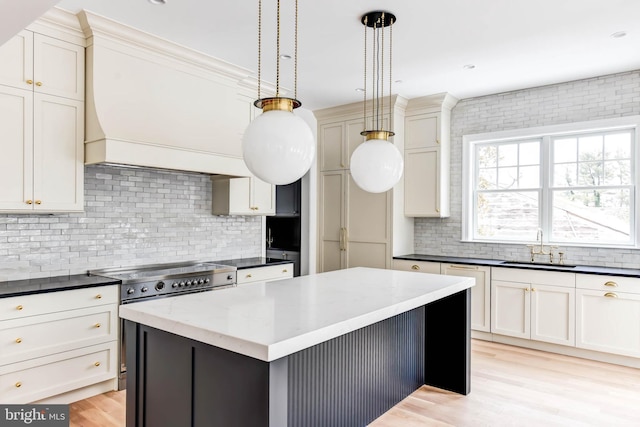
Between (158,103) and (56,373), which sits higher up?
(158,103)

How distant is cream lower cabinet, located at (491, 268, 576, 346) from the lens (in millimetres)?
3990

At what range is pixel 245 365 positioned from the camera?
166 centimetres

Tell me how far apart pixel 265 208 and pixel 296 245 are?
167 centimetres

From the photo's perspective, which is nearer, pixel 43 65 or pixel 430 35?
pixel 43 65

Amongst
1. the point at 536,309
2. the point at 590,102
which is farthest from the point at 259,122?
the point at 590,102

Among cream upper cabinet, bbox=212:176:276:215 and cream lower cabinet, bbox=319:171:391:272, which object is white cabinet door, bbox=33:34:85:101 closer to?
cream upper cabinet, bbox=212:176:276:215

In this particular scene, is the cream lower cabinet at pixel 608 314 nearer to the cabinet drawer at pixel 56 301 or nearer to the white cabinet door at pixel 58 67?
the cabinet drawer at pixel 56 301

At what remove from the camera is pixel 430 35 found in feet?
10.9

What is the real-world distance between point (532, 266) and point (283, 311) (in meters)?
3.20

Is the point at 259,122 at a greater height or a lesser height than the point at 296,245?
greater

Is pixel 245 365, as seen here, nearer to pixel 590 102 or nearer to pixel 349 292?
pixel 349 292

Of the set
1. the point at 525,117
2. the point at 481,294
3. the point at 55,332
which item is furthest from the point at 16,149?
the point at 525,117

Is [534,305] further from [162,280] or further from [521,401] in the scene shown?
[162,280]

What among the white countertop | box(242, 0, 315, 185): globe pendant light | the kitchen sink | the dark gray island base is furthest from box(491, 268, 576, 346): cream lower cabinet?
box(242, 0, 315, 185): globe pendant light
